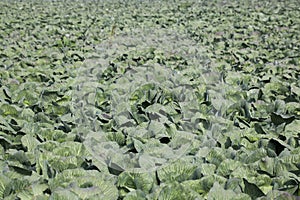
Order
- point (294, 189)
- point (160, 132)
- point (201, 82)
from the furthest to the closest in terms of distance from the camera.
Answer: point (201, 82)
point (160, 132)
point (294, 189)

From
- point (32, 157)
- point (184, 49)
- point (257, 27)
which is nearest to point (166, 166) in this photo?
point (32, 157)

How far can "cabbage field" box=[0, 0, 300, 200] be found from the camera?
7.75ft

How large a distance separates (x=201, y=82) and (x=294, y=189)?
241cm

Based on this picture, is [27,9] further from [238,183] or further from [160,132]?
[238,183]

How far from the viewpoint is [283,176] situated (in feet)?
7.93

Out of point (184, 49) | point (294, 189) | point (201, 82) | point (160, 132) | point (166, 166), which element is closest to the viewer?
point (294, 189)

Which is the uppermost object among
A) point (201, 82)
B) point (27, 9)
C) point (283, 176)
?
point (283, 176)

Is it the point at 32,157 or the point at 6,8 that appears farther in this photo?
the point at 6,8

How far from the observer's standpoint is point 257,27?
9.49 m

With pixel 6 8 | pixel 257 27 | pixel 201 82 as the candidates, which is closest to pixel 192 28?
pixel 257 27

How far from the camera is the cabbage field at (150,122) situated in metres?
2.36

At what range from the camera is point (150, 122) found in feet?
10.6

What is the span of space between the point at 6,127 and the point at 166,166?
4.20 feet

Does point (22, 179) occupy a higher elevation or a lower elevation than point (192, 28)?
higher
